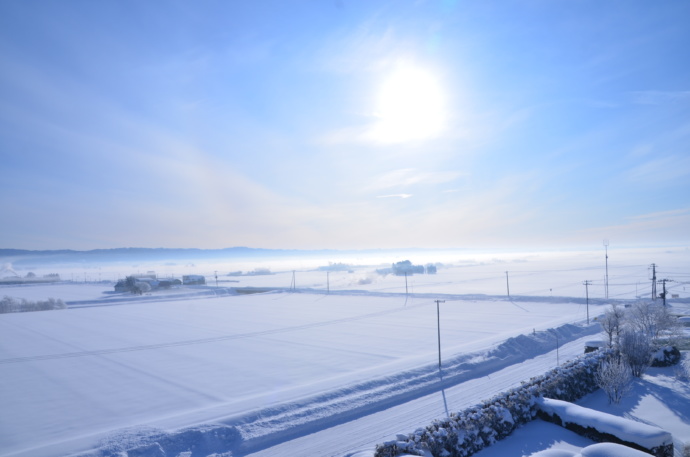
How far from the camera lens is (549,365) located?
62.7 ft

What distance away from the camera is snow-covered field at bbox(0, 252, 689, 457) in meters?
12.5

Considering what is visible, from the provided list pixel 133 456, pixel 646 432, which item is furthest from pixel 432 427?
pixel 133 456

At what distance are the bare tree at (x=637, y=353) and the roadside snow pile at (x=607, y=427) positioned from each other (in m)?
7.72

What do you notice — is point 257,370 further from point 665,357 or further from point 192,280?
point 192,280

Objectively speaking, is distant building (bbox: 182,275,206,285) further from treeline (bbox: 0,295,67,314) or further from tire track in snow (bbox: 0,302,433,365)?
tire track in snow (bbox: 0,302,433,365)

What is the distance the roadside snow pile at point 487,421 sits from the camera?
1001cm

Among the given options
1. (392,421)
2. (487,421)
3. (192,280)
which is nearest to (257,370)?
(392,421)

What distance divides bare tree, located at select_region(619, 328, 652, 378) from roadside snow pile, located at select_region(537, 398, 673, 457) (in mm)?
7716

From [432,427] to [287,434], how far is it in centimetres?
458

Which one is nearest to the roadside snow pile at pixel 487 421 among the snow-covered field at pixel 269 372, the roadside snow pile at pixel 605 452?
the snow-covered field at pixel 269 372

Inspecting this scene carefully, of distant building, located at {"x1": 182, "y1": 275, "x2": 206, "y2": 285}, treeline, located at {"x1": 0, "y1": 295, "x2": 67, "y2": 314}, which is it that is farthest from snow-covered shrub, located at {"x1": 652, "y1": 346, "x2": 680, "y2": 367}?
distant building, located at {"x1": 182, "y1": 275, "x2": 206, "y2": 285}

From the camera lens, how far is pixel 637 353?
18156mm

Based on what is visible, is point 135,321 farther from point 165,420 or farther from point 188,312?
point 165,420

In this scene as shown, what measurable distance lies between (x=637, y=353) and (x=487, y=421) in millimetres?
11409
